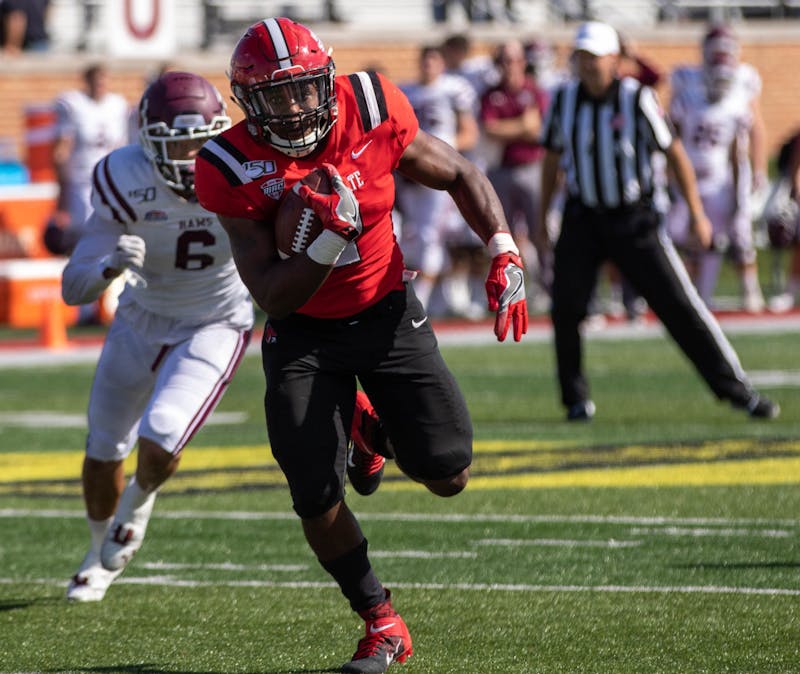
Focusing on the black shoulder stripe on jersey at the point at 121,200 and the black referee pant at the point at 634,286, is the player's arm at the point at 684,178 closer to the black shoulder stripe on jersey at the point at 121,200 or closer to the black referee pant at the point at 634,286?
the black referee pant at the point at 634,286

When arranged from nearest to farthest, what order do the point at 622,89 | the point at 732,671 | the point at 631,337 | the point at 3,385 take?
the point at 732,671 < the point at 622,89 < the point at 3,385 < the point at 631,337

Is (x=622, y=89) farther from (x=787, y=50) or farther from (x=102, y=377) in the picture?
(x=787, y=50)

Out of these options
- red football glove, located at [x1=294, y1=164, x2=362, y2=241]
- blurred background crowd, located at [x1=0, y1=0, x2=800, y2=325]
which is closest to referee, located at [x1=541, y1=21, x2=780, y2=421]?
blurred background crowd, located at [x1=0, y1=0, x2=800, y2=325]

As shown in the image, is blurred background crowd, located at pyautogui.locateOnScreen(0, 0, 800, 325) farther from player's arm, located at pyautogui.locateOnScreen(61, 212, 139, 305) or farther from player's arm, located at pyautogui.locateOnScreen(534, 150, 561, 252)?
player's arm, located at pyautogui.locateOnScreen(61, 212, 139, 305)

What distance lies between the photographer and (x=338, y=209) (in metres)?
4.42

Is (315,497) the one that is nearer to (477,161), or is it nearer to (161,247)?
(161,247)

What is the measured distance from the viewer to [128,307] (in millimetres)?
6098

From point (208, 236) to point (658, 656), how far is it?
2.14m

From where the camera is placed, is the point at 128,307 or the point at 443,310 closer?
the point at 128,307

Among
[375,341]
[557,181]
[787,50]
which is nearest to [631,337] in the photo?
[557,181]

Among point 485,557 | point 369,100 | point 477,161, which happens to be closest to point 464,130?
point 477,161

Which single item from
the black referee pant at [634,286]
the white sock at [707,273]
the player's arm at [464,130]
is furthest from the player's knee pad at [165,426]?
the white sock at [707,273]

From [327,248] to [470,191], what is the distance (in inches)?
28.3

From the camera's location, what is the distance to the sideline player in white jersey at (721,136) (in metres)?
14.4
